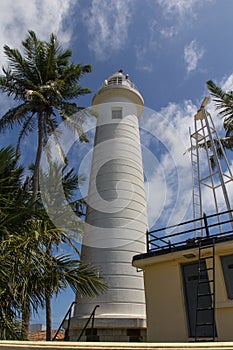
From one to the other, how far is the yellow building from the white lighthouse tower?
2.47m

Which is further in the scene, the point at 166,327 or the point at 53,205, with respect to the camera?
the point at 53,205

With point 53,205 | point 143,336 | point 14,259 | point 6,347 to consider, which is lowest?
point 143,336

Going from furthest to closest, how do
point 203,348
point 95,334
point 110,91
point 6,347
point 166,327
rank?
point 110,91, point 95,334, point 166,327, point 6,347, point 203,348

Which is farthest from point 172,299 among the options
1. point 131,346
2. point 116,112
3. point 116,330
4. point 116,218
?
point 116,112

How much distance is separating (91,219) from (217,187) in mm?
5878

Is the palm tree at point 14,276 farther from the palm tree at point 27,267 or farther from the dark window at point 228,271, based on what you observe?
the dark window at point 228,271

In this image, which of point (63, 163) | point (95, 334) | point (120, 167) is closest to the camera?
point (95, 334)

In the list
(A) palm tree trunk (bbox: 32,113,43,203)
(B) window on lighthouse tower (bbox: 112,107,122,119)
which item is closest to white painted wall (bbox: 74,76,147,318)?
(B) window on lighthouse tower (bbox: 112,107,122,119)

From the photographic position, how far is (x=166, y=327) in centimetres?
706

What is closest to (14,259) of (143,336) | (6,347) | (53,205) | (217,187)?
(6,347)

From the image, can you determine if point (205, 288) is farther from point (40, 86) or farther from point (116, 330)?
point (40, 86)

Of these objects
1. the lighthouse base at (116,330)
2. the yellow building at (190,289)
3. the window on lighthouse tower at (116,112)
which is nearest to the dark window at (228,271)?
the yellow building at (190,289)

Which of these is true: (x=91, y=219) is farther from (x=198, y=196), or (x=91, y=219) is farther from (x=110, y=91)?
(x=110, y=91)

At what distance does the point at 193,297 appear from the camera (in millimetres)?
6926
